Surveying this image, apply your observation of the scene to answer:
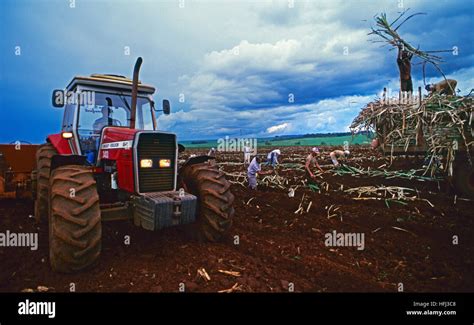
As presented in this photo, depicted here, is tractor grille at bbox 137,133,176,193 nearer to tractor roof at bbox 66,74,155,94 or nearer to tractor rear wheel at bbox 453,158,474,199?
tractor roof at bbox 66,74,155,94

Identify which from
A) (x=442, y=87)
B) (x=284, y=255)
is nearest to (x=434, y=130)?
(x=442, y=87)

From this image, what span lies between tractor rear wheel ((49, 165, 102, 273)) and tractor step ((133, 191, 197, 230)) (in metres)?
0.56

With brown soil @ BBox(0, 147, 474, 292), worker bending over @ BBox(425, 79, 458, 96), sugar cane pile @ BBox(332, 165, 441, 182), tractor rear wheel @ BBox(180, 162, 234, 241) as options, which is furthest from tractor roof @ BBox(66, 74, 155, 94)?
sugar cane pile @ BBox(332, 165, 441, 182)

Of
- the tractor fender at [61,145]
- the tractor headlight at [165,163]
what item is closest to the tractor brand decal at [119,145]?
the tractor headlight at [165,163]

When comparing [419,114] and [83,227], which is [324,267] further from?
[419,114]

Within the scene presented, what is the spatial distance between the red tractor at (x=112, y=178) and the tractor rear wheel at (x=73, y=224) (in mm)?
11

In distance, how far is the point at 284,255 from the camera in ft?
16.0

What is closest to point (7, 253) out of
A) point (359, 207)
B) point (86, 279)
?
point (86, 279)

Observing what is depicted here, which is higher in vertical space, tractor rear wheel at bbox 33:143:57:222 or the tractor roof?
the tractor roof

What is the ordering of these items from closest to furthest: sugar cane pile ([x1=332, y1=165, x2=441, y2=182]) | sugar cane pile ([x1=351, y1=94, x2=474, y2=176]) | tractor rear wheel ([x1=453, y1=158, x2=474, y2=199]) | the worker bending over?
sugar cane pile ([x1=351, y1=94, x2=474, y2=176]) < tractor rear wheel ([x1=453, y1=158, x2=474, y2=199]) < the worker bending over < sugar cane pile ([x1=332, y1=165, x2=441, y2=182])

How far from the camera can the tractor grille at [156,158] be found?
176 inches

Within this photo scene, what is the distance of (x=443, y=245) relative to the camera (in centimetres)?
532

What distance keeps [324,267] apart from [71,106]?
16.1 feet

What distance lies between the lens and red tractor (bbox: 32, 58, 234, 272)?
3783mm
